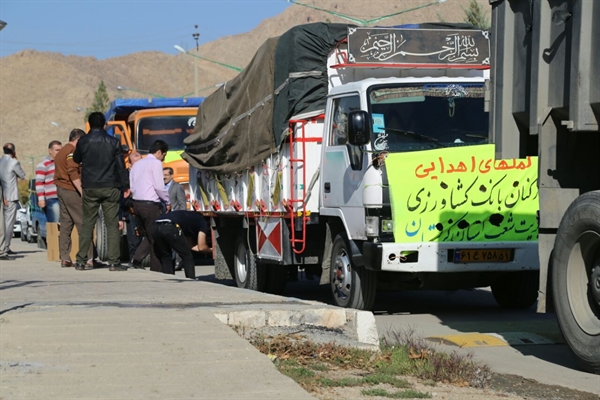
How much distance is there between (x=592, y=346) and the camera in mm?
7773

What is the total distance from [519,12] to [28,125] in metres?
134

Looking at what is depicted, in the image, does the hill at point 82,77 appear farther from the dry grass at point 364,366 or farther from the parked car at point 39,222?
the dry grass at point 364,366

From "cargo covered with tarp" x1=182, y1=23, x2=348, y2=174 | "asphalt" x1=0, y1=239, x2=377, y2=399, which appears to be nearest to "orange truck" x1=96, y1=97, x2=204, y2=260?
"cargo covered with tarp" x1=182, y1=23, x2=348, y2=174

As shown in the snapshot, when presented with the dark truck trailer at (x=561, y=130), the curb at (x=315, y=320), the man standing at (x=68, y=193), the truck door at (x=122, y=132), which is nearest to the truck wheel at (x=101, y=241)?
the truck door at (x=122, y=132)

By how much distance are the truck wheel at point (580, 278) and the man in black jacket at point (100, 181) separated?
23.7ft

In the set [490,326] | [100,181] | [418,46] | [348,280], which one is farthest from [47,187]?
[490,326]

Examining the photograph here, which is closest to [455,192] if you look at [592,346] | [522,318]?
[522,318]

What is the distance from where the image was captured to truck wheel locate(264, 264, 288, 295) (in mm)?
14273

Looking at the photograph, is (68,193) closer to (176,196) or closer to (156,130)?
(176,196)

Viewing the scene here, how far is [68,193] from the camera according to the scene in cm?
1538

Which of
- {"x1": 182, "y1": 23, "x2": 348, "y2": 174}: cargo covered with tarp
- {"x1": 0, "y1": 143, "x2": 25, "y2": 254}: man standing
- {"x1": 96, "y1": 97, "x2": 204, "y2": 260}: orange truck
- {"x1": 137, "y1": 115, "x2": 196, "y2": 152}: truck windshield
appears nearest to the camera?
{"x1": 182, "y1": 23, "x2": 348, "y2": 174}: cargo covered with tarp

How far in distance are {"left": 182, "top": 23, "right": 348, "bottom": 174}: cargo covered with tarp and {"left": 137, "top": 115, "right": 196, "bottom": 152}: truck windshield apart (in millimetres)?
4665

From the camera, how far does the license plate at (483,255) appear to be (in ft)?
35.3

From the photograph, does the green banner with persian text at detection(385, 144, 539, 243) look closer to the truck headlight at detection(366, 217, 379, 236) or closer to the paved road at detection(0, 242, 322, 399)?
the truck headlight at detection(366, 217, 379, 236)
